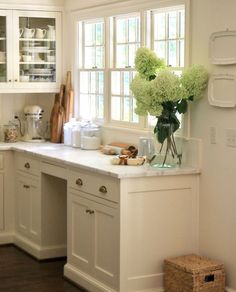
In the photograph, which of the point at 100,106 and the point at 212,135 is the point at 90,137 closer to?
the point at 100,106

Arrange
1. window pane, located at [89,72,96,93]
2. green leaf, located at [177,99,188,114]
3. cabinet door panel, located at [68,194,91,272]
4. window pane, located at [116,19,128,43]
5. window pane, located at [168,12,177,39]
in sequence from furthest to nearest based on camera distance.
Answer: window pane, located at [89,72,96,93] < window pane, located at [116,19,128,43] < window pane, located at [168,12,177,39] < cabinet door panel, located at [68,194,91,272] < green leaf, located at [177,99,188,114]

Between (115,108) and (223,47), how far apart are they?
1649 millimetres

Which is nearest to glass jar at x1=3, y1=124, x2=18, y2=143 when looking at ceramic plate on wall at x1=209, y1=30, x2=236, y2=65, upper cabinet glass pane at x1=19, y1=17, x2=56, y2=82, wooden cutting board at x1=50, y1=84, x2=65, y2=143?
wooden cutting board at x1=50, y1=84, x2=65, y2=143

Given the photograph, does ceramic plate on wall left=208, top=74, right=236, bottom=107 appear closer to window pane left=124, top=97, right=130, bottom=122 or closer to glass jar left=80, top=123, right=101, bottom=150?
window pane left=124, top=97, right=130, bottom=122

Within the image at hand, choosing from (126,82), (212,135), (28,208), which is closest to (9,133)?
(28,208)

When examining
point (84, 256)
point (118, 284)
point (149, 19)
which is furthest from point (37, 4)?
point (118, 284)

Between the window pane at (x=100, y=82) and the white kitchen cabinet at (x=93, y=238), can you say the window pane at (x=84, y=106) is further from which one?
the white kitchen cabinet at (x=93, y=238)

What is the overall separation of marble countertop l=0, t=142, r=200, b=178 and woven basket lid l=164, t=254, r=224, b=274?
1.92 ft

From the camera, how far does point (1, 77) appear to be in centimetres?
610

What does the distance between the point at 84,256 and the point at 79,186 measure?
53 cm

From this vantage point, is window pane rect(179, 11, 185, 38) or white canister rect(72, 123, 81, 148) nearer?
window pane rect(179, 11, 185, 38)

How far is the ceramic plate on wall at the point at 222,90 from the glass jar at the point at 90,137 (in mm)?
1568

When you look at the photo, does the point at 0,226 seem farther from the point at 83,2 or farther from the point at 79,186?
the point at 83,2

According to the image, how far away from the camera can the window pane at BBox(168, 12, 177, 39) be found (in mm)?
4886
